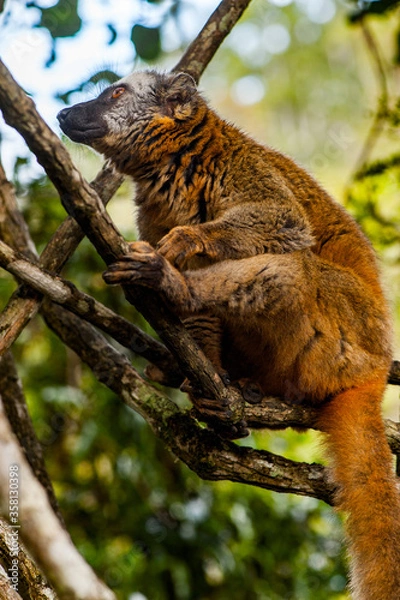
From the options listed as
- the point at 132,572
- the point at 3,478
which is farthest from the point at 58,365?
the point at 3,478

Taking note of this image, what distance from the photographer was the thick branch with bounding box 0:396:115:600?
2.31 meters

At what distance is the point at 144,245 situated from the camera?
3.63 meters

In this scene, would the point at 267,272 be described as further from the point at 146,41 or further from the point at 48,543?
the point at 146,41

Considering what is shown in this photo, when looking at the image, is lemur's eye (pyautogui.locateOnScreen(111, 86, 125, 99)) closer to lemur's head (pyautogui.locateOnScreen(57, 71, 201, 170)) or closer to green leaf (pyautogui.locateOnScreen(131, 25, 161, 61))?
lemur's head (pyautogui.locateOnScreen(57, 71, 201, 170))

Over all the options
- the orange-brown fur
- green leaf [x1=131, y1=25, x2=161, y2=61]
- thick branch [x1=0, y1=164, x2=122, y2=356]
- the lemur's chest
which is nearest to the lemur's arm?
the orange-brown fur

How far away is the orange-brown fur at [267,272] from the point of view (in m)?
3.80

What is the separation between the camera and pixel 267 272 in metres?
4.02

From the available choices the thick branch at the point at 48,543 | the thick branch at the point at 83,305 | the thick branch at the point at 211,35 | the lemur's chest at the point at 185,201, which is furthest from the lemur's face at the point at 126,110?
the thick branch at the point at 48,543

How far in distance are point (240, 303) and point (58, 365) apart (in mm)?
3792

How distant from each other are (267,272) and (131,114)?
165cm

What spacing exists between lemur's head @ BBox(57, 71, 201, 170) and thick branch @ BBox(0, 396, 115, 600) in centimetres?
257

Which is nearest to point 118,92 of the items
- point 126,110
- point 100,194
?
point 126,110

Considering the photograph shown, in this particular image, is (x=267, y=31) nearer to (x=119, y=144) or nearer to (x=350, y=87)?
(x=350, y=87)

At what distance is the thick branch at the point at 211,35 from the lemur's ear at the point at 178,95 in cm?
65
